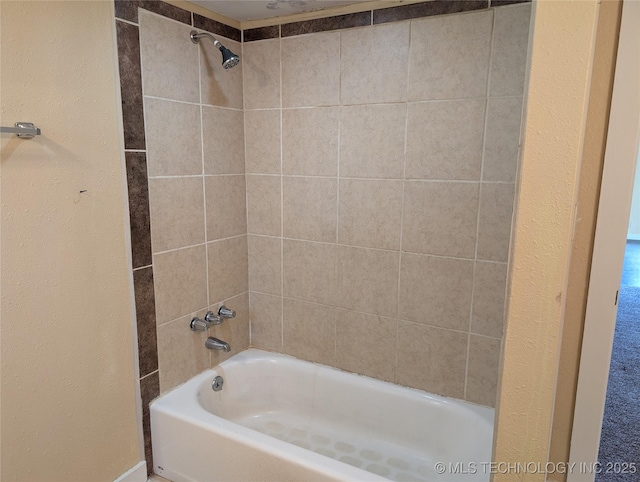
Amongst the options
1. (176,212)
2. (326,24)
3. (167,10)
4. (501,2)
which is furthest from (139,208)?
(501,2)

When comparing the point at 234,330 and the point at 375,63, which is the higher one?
the point at 375,63

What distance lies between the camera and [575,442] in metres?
1.13

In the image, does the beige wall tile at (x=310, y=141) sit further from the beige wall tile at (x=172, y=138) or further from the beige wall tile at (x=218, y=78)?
the beige wall tile at (x=172, y=138)

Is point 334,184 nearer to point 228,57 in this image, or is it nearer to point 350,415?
point 228,57

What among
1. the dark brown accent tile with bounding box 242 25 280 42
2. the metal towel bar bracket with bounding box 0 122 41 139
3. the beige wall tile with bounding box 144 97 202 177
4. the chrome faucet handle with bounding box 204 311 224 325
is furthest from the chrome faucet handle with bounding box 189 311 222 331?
the dark brown accent tile with bounding box 242 25 280 42

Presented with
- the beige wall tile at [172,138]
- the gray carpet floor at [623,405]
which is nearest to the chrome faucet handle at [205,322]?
the beige wall tile at [172,138]

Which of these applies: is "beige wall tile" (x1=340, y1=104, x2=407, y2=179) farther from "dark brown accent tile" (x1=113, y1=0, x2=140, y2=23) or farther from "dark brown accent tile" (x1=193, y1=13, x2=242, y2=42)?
"dark brown accent tile" (x1=113, y1=0, x2=140, y2=23)

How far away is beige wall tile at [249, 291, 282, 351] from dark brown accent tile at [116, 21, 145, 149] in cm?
102

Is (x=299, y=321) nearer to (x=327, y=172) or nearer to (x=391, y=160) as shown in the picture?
(x=327, y=172)

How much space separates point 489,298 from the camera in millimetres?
1768

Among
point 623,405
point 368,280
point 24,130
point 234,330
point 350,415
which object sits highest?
point 24,130

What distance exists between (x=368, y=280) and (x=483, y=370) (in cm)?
61

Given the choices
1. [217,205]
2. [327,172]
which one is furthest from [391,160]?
[217,205]

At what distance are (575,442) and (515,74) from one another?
3.98 ft
